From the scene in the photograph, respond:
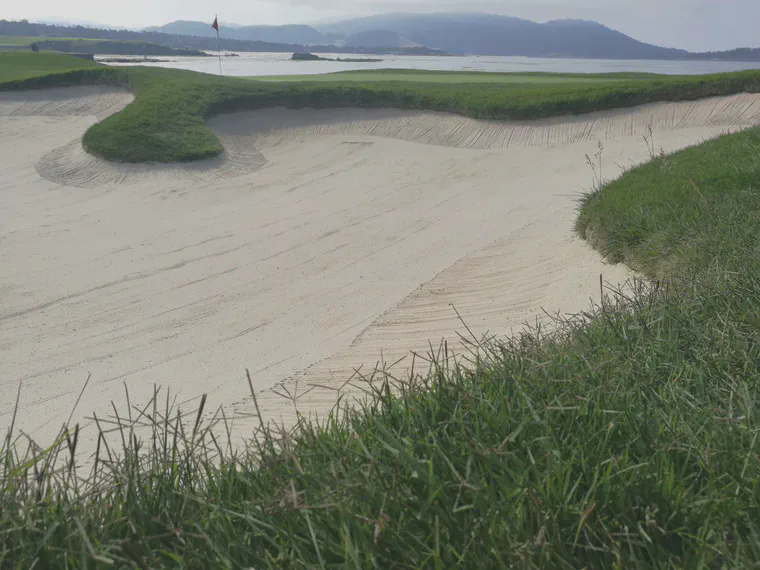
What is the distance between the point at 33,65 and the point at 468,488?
25.6 m

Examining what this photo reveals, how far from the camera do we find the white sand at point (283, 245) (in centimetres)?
642

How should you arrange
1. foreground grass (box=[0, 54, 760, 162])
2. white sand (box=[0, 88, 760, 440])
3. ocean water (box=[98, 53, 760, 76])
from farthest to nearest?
1. ocean water (box=[98, 53, 760, 76])
2. foreground grass (box=[0, 54, 760, 162])
3. white sand (box=[0, 88, 760, 440])

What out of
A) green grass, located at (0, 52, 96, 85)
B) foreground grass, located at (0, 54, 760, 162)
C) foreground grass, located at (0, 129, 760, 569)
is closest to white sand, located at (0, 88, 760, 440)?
foreground grass, located at (0, 54, 760, 162)

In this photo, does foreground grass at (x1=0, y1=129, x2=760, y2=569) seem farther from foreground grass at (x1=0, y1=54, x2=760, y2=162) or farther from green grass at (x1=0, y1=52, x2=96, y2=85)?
green grass at (x1=0, y1=52, x2=96, y2=85)

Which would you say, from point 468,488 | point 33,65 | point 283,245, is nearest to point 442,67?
point 33,65

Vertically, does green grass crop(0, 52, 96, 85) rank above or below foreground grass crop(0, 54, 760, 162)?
above

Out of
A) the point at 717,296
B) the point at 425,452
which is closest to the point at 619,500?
the point at 425,452

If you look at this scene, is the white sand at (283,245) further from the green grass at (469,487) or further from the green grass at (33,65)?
the green grass at (469,487)

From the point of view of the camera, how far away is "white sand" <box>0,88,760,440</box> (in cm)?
642

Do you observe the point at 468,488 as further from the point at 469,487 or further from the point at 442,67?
the point at 442,67

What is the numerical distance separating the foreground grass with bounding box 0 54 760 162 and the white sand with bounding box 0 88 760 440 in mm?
441

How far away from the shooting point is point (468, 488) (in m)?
2.14

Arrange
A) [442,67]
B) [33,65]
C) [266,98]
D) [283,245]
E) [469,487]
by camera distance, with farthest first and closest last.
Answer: [442,67], [33,65], [266,98], [283,245], [469,487]

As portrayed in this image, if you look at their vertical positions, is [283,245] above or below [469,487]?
below
